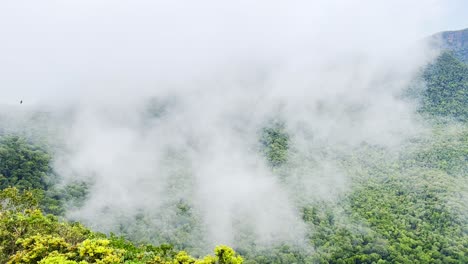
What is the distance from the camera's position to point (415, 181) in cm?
9212

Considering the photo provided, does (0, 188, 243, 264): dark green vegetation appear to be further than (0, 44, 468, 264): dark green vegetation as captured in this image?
No

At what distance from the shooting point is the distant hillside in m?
181

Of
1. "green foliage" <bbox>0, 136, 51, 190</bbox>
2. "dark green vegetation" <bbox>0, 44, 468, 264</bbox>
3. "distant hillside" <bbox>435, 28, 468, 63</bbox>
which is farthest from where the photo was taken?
"distant hillside" <bbox>435, 28, 468, 63</bbox>

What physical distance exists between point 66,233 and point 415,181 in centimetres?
8373

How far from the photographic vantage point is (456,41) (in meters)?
188

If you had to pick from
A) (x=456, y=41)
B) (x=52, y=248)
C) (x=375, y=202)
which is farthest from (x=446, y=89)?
(x=52, y=248)

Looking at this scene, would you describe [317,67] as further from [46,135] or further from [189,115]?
[46,135]

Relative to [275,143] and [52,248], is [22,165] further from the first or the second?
[275,143]

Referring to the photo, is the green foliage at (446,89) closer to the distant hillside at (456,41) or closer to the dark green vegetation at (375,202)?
the dark green vegetation at (375,202)

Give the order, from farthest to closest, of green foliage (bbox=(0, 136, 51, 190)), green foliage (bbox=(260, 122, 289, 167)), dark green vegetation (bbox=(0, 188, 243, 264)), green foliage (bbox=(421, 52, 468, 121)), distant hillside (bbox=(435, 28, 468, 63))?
distant hillside (bbox=(435, 28, 468, 63)) < green foliage (bbox=(421, 52, 468, 121)) < green foliage (bbox=(260, 122, 289, 167)) < green foliage (bbox=(0, 136, 51, 190)) < dark green vegetation (bbox=(0, 188, 243, 264))

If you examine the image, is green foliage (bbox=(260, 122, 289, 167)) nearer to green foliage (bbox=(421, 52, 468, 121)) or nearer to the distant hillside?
green foliage (bbox=(421, 52, 468, 121))

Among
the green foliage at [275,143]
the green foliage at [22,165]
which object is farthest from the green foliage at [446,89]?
the green foliage at [22,165]

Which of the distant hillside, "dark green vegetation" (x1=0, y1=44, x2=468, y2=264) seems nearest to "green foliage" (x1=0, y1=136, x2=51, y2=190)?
"dark green vegetation" (x1=0, y1=44, x2=468, y2=264)

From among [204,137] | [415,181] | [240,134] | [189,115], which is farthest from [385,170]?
[189,115]
